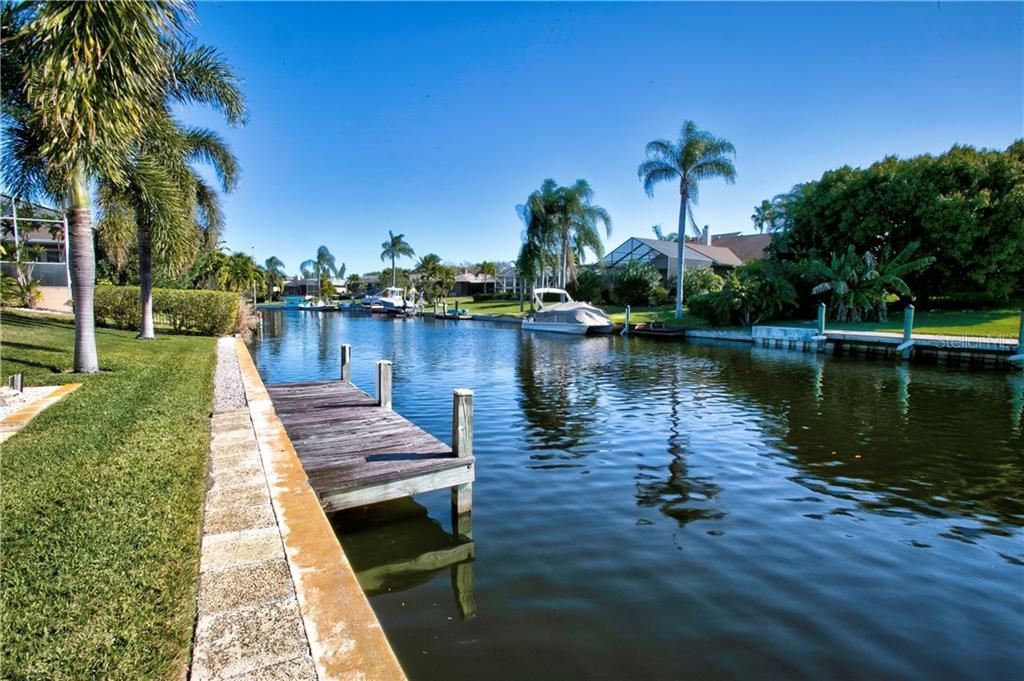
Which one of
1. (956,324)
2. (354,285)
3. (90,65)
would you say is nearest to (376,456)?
(90,65)

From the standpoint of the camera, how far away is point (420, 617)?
4.65m

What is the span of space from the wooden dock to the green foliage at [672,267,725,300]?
38478mm

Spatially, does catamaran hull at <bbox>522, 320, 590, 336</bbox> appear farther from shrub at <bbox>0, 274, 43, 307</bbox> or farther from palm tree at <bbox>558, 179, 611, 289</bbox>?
shrub at <bbox>0, 274, 43, 307</bbox>

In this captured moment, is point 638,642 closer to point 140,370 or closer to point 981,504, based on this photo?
point 981,504

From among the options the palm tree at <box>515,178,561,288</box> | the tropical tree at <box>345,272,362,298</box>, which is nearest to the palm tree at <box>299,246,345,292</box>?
the tropical tree at <box>345,272,362,298</box>

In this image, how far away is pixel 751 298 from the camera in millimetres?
32250

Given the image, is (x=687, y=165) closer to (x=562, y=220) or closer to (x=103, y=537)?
(x=562, y=220)

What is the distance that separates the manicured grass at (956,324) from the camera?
25.6 m

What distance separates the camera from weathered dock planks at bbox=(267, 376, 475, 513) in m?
5.97

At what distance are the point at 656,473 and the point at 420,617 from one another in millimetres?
4744

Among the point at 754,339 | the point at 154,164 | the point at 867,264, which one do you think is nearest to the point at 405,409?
the point at 154,164

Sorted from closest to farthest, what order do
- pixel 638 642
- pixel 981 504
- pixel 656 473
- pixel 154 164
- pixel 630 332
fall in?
pixel 638 642 < pixel 981 504 < pixel 656 473 < pixel 154 164 < pixel 630 332

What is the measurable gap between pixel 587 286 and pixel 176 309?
1424 inches

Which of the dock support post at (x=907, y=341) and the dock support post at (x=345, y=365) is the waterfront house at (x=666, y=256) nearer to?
the dock support post at (x=907, y=341)
